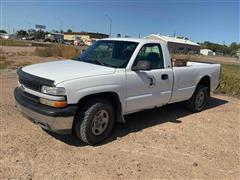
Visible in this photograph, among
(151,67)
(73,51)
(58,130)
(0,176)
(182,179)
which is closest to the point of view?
(0,176)

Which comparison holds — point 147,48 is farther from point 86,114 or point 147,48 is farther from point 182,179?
point 182,179

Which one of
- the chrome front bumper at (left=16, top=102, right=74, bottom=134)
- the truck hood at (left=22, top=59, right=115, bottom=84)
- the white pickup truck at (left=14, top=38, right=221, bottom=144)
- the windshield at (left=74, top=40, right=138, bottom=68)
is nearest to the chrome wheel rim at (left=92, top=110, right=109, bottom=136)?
the white pickup truck at (left=14, top=38, right=221, bottom=144)

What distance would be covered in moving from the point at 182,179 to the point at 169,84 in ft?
8.23

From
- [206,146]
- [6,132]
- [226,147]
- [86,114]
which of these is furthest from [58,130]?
[226,147]

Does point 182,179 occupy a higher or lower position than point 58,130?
lower

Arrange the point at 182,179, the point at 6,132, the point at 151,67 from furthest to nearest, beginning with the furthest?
the point at 151,67 < the point at 6,132 < the point at 182,179

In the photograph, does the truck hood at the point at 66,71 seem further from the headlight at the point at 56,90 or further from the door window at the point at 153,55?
the door window at the point at 153,55

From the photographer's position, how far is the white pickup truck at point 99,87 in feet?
14.2

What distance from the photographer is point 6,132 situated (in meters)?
5.14

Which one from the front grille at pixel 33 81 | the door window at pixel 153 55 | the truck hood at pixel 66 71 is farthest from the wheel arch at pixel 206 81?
the front grille at pixel 33 81

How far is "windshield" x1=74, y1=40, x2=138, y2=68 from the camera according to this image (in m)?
5.31

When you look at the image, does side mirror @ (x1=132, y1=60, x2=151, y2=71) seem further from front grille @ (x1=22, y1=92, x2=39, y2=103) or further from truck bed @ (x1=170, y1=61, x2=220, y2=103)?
front grille @ (x1=22, y1=92, x2=39, y2=103)

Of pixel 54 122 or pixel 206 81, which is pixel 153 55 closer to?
pixel 206 81

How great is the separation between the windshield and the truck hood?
0.28m
